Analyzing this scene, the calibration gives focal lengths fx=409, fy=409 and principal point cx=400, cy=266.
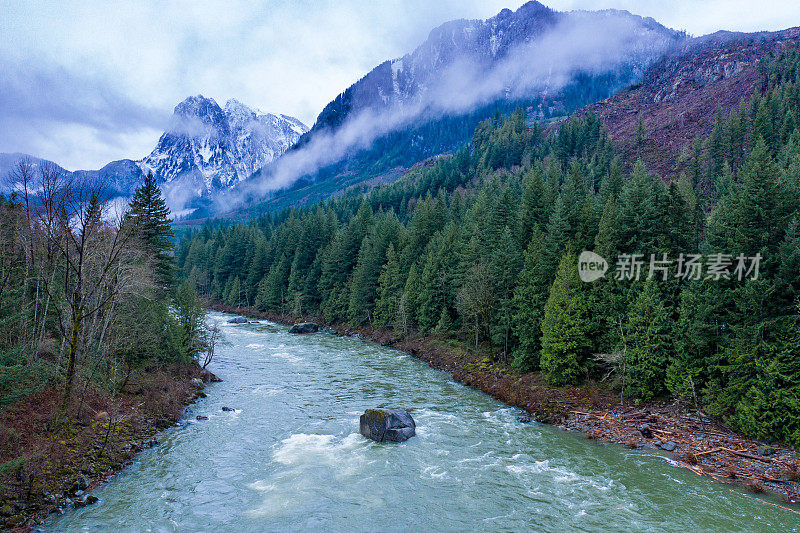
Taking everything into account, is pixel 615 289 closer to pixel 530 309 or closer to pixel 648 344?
pixel 648 344

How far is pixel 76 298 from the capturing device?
22766 millimetres

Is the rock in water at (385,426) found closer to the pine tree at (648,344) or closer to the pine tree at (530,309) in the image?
the pine tree at (530,309)

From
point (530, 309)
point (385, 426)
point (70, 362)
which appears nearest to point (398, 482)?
point (385, 426)

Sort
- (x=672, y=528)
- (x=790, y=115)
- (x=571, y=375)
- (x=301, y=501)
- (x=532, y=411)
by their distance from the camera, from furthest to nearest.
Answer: (x=790, y=115)
(x=571, y=375)
(x=532, y=411)
(x=301, y=501)
(x=672, y=528)

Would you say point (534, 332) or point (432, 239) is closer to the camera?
point (534, 332)

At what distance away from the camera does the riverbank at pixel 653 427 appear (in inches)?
770

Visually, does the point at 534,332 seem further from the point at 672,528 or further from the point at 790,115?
the point at 790,115

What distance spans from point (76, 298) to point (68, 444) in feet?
25.9

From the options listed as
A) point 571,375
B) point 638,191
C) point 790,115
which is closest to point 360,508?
point 571,375

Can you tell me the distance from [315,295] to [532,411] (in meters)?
56.2

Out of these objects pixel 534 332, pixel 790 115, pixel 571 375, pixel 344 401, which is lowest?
pixel 344 401

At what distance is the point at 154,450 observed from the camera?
70.9ft

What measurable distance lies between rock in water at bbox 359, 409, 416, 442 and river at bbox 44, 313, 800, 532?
56 cm

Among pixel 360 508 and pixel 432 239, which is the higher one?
pixel 432 239
